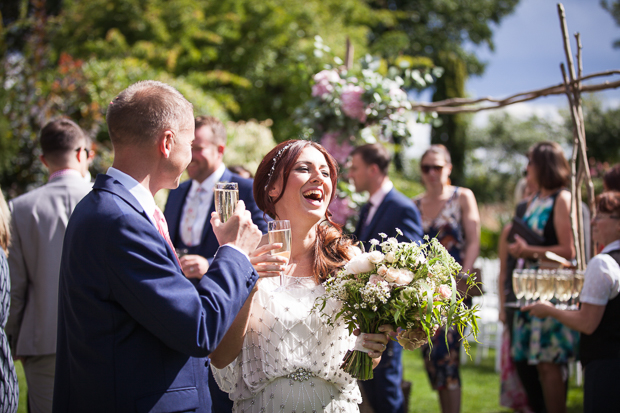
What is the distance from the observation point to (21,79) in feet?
30.1

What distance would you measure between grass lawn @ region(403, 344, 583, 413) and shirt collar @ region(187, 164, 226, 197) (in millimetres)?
3532

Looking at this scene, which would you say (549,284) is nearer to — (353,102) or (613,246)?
(613,246)

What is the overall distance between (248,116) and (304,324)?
11663 millimetres

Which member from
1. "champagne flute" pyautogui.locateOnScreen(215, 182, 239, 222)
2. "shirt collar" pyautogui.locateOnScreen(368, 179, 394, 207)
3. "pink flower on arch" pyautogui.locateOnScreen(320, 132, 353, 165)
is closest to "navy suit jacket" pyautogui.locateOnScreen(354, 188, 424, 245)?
"shirt collar" pyautogui.locateOnScreen(368, 179, 394, 207)

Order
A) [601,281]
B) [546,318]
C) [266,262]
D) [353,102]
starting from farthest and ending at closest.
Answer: [353,102] < [546,318] < [601,281] < [266,262]

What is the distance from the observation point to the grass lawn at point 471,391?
5.68 metres

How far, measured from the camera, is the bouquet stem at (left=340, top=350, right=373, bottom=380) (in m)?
2.26

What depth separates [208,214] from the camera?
3.95 m

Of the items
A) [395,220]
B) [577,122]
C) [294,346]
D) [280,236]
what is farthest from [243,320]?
[577,122]

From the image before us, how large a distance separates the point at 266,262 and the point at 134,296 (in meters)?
0.53

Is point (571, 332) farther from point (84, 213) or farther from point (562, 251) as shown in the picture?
point (84, 213)

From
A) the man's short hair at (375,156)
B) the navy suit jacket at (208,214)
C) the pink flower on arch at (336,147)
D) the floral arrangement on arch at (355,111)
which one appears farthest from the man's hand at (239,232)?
the pink flower on arch at (336,147)

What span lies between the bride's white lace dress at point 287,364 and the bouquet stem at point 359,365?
15cm

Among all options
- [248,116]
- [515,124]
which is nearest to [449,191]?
Answer: [248,116]
